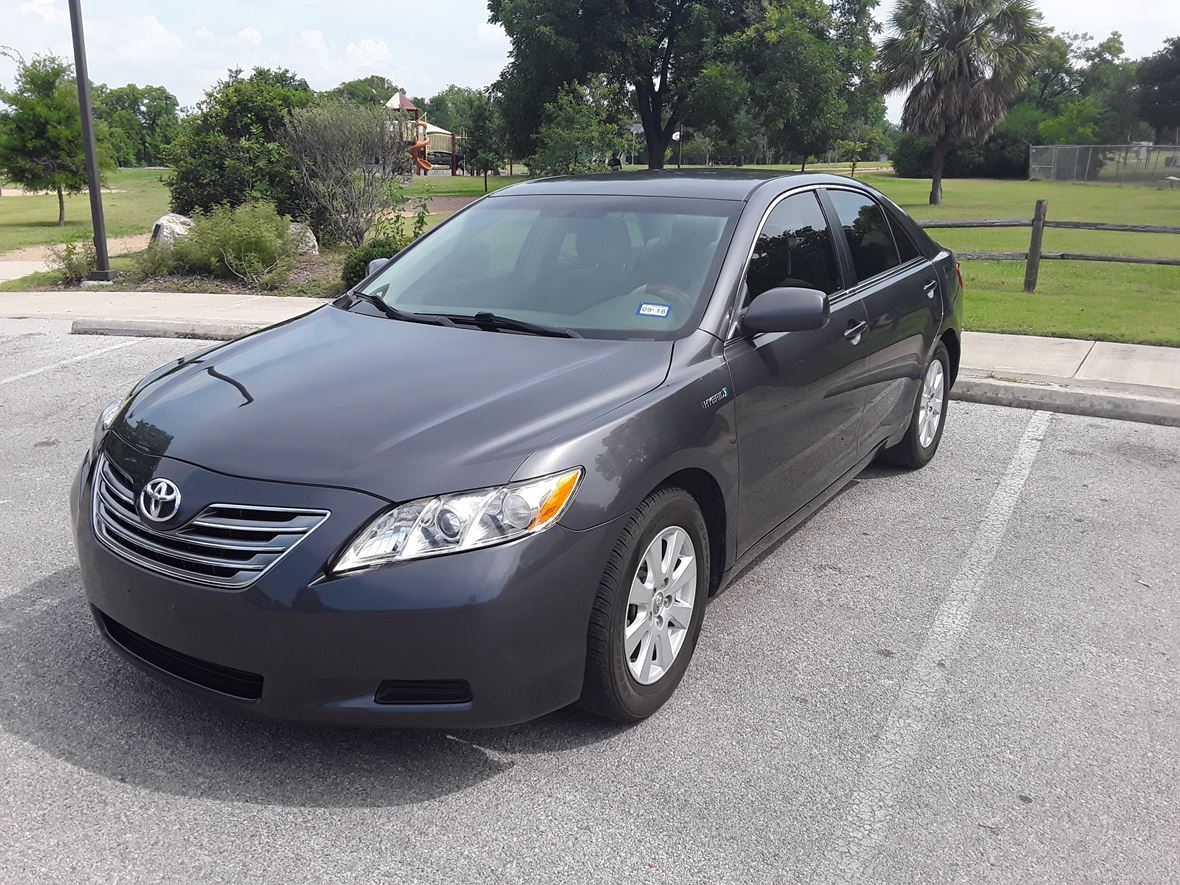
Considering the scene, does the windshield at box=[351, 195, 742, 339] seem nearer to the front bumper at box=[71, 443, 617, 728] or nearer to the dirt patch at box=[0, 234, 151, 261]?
the front bumper at box=[71, 443, 617, 728]

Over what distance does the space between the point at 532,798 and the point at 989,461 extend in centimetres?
429

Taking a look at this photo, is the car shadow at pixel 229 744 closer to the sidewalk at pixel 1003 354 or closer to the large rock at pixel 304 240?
the sidewalk at pixel 1003 354

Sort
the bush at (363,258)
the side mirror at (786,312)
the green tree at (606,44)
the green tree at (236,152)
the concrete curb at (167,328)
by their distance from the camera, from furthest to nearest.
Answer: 1. the green tree at (606,44)
2. the green tree at (236,152)
3. the bush at (363,258)
4. the concrete curb at (167,328)
5. the side mirror at (786,312)

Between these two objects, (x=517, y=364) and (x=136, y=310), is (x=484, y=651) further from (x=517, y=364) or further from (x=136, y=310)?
(x=136, y=310)

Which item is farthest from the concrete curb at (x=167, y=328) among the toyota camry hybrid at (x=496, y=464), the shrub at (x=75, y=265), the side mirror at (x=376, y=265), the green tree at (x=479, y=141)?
the green tree at (x=479, y=141)

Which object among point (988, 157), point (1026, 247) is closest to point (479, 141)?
point (988, 157)

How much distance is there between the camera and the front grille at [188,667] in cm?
290

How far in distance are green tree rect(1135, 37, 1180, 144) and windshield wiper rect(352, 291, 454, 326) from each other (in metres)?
91.5

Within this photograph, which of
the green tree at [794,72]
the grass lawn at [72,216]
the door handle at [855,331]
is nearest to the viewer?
the door handle at [855,331]

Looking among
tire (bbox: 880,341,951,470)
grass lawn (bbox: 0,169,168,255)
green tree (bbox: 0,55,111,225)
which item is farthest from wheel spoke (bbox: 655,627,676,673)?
green tree (bbox: 0,55,111,225)

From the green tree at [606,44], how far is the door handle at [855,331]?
30.8 meters

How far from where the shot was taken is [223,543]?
9.32 feet

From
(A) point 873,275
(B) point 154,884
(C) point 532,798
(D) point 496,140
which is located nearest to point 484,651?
(C) point 532,798

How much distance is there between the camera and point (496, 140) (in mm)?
39531
